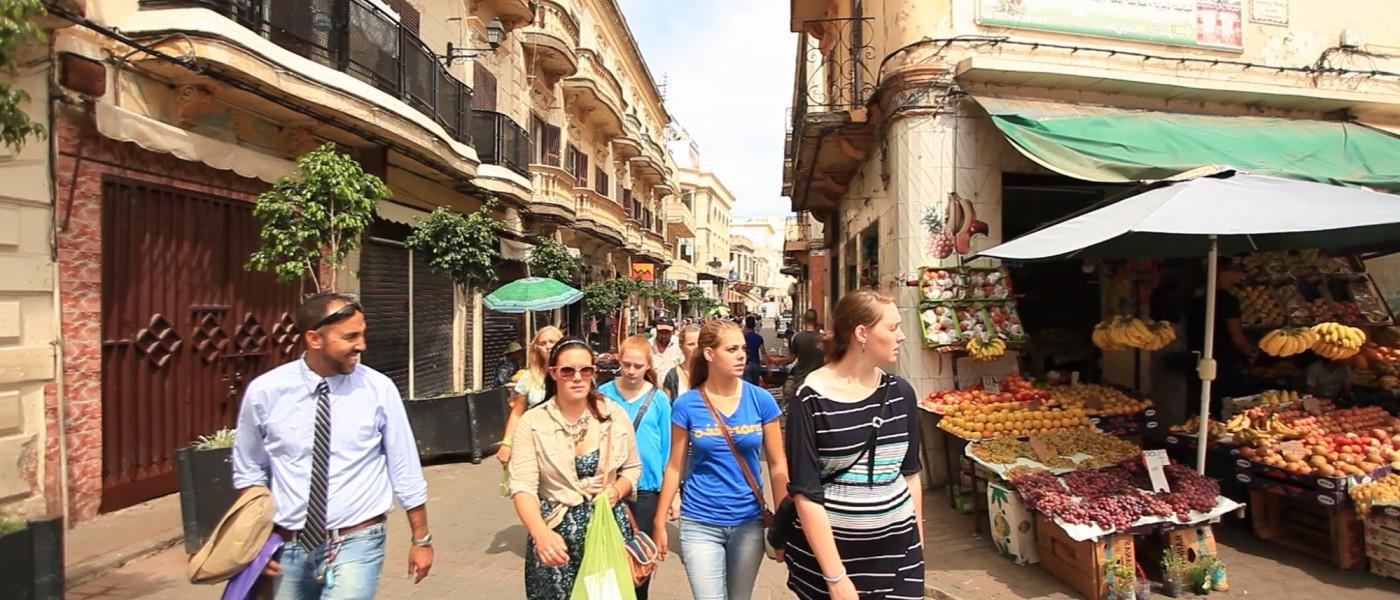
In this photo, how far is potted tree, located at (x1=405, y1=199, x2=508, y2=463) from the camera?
8.27m

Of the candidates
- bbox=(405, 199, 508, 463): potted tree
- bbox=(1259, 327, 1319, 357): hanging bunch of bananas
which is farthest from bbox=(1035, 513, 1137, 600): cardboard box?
bbox=(405, 199, 508, 463): potted tree

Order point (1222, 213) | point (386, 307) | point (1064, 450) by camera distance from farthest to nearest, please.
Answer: point (386, 307) → point (1064, 450) → point (1222, 213)

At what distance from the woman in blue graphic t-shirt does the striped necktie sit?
1.32m

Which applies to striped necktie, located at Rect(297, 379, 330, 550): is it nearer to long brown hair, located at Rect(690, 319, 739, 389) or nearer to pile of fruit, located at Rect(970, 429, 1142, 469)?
long brown hair, located at Rect(690, 319, 739, 389)

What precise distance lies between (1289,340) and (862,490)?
5.34m

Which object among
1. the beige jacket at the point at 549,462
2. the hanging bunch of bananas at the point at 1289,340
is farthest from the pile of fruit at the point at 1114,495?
the beige jacket at the point at 549,462

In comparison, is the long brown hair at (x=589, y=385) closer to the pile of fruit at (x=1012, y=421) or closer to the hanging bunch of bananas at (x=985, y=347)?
the pile of fruit at (x=1012, y=421)

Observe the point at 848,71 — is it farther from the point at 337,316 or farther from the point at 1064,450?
the point at 337,316

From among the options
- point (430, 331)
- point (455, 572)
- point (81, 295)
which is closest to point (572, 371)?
point (455, 572)

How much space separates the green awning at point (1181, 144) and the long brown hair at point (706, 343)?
4.37 meters

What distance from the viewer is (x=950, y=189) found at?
7.11 metres

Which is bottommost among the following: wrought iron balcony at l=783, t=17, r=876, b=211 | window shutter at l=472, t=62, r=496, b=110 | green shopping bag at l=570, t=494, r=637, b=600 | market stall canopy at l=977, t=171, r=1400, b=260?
green shopping bag at l=570, t=494, r=637, b=600

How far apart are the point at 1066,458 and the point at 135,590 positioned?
259 inches

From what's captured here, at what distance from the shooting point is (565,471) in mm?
2750
